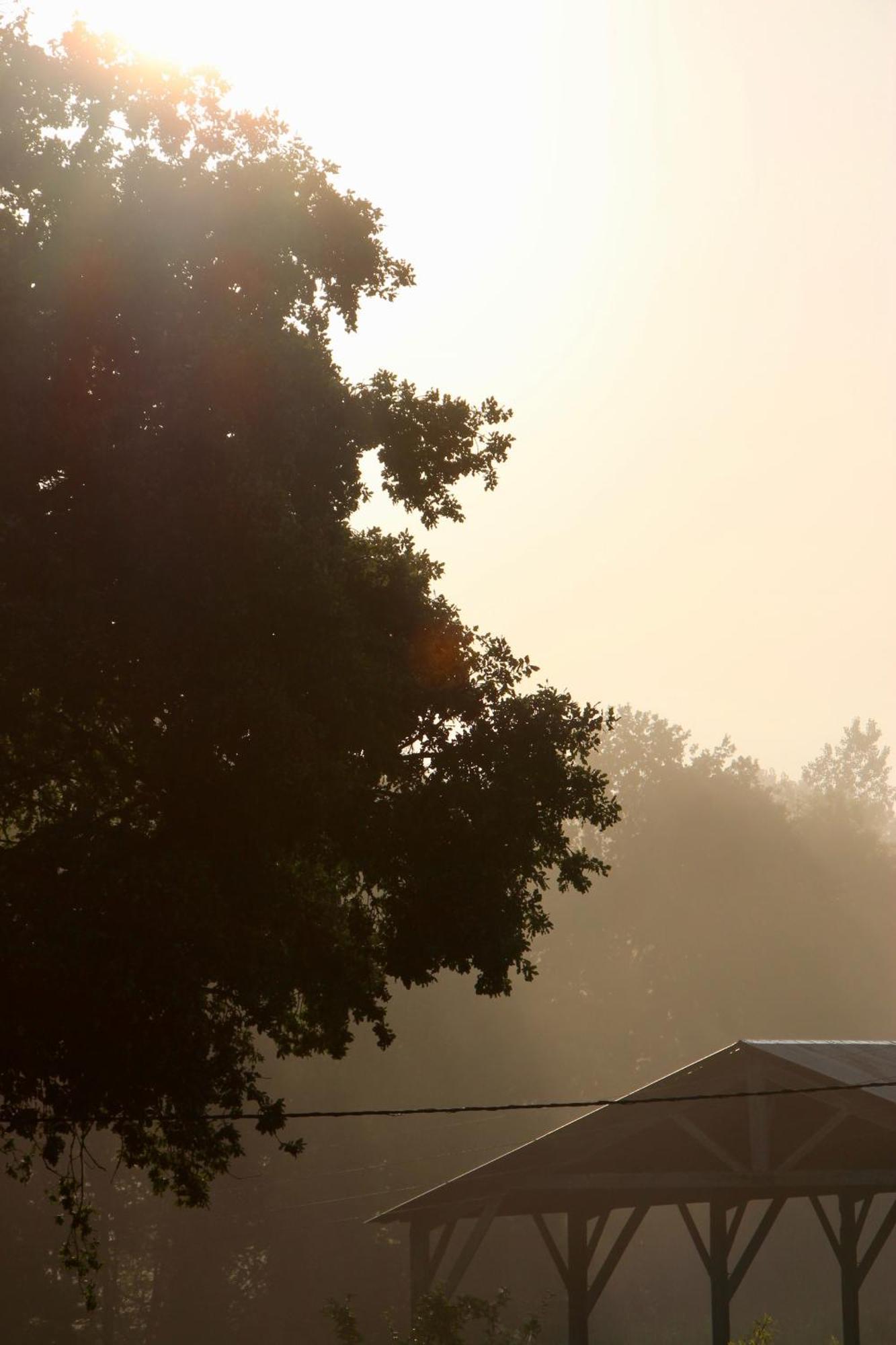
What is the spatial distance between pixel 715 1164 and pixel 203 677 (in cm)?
1224

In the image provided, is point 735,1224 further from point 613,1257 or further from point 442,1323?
point 442,1323

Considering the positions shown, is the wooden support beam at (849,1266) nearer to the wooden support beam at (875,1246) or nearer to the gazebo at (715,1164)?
the gazebo at (715,1164)

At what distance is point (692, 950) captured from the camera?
64.1 m

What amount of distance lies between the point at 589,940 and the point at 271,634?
51140 millimetres

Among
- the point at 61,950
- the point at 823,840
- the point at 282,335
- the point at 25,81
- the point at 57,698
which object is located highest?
the point at 823,840

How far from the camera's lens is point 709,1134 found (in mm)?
20031

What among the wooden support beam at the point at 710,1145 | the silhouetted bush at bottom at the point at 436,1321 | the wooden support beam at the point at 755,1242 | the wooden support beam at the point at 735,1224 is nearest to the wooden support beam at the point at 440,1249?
the silhouetted bush at bottom at the point at 436,1321

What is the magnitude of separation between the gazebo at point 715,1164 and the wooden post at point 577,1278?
0.07 feet

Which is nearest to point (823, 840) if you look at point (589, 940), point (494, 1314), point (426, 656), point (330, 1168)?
point (589, 940)

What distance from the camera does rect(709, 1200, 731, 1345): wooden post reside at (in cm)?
1734

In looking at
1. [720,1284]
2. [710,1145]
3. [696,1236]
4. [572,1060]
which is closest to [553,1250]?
[696,1236]

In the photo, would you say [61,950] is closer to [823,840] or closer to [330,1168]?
[330,1168]

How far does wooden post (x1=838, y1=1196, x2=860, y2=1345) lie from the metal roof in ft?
2.56

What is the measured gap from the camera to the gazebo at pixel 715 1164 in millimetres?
16375
